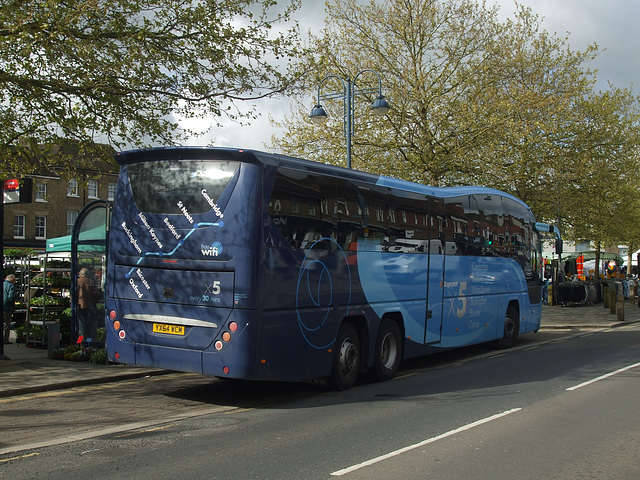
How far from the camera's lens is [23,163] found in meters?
13.8

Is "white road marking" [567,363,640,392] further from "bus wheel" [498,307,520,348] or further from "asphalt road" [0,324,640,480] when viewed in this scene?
"bus wheel" [498,307,520,348]

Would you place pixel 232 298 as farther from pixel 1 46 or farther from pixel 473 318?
pixel 473 318

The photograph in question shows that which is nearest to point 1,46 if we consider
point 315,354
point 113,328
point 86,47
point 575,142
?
point 86,47

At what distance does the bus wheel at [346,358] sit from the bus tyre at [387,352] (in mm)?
579

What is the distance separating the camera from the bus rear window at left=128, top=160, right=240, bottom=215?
9469 millimetres

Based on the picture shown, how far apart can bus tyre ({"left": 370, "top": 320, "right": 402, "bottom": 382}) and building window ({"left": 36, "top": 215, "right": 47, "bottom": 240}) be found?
49727mm

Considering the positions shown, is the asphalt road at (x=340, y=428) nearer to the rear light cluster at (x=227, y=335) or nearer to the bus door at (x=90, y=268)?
the rear light cluster at (x=227, y=335)

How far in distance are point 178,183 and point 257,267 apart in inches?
68.0

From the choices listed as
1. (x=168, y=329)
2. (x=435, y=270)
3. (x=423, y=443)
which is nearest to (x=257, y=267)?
(x=168, y=329)

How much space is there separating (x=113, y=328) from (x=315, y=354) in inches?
117

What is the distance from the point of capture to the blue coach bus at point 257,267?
9.23 metres

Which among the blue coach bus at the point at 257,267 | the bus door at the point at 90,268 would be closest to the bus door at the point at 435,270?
the blue coach bus at the point at 257,267

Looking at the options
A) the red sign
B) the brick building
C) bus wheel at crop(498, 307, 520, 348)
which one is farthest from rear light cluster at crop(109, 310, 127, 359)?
the brick building

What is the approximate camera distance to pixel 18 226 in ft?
181
